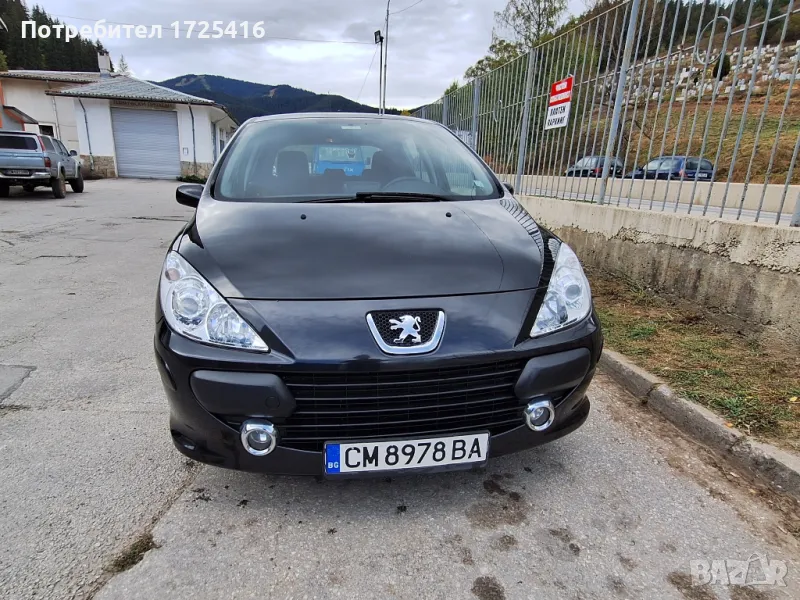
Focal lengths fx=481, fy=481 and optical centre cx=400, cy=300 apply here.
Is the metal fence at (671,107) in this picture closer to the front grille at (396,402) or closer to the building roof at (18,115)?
the front grille at (396,402)

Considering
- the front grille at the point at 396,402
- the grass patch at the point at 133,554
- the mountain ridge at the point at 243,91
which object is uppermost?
the mountain ridge at the point at 243,91

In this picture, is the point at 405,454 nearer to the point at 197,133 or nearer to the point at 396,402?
the point at 396,402

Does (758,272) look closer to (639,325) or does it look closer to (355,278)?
(639,325)

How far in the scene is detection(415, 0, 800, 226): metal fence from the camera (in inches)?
128

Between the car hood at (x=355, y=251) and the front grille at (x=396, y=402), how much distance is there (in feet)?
0.92

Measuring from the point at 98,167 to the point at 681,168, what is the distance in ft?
82.8

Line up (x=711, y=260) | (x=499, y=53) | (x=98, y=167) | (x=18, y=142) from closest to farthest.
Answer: (x=711, y=260)
(x=18, y=142)
(x=98, y=167)
(x=499, y=53)

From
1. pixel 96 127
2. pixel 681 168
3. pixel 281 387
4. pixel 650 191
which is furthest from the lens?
pixel 96 127

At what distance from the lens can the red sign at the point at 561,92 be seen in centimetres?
513

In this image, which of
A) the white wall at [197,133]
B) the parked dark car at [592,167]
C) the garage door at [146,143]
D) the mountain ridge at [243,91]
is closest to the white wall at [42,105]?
the garage door at [146,143]

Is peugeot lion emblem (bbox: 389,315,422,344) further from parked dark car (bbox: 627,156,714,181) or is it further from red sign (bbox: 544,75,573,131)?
red sign (bbox: 544,75,573,131)

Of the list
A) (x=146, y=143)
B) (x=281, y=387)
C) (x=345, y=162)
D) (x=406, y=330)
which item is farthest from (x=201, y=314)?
(x=146, y=143)

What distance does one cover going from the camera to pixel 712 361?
2.81 meters

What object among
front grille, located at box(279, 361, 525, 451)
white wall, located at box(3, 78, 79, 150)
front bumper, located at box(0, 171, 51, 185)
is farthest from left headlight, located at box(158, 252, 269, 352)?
white wall, located at box(3, 78, 79, 150)
